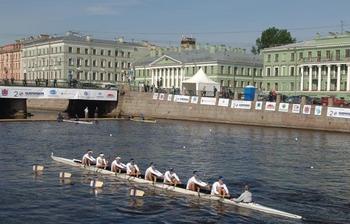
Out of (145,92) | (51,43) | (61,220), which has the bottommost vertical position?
(61,220)

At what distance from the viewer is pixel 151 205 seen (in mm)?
28688

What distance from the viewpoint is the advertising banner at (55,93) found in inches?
3219

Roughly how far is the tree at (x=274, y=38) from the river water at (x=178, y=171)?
74.1 meters

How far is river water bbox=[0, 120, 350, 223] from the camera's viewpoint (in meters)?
27.1

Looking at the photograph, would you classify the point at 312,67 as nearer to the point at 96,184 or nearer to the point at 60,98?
the point at 60,98

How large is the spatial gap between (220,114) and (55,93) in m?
25.2

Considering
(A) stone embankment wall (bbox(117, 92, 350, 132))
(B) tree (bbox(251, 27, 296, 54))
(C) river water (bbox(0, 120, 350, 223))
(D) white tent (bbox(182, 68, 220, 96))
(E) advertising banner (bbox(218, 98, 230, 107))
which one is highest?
(B) tree (bbox(251, 27, 296, 54))

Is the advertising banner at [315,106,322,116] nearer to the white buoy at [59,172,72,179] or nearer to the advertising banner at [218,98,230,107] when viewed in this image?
the advertising banner at [218,98,230,107]

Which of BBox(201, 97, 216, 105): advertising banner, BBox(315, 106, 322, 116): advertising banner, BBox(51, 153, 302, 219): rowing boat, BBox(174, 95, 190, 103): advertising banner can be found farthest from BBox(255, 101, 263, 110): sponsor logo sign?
BBox(51, 153, 302, 219): rowing boat

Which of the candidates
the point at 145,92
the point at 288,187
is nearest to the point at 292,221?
the point at 288,187

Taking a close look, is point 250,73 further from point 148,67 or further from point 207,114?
point 207,114

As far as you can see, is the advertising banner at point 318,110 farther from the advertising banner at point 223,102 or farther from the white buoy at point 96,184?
the white buoy at point 96,184

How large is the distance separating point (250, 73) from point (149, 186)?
95631 mm

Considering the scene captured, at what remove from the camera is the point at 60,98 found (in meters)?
87.2
